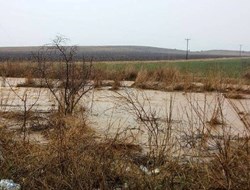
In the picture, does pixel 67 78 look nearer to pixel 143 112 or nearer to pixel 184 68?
pixel 143 112

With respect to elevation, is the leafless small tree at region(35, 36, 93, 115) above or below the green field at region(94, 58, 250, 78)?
above

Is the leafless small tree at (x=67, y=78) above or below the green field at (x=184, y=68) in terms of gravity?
above

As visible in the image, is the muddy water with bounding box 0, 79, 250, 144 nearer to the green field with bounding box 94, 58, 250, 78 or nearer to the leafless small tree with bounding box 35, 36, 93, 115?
the leafless small tree with bounding box 35, 36, 93, 115

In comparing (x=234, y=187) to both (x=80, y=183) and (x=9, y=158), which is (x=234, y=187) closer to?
(x=80, y=183)

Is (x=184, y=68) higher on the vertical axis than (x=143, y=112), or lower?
lower

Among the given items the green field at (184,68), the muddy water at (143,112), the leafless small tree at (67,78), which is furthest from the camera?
the green field at (184,68)

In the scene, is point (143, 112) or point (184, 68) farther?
point (184, 68)

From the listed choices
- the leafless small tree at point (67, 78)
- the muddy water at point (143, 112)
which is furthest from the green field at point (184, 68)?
the leafless small tree at point (67, 78)

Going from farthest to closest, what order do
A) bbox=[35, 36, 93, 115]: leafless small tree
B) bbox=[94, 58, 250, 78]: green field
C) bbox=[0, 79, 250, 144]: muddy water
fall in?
bbox=[94, 58, 250, 78]: green field < bbox=[35, 36, 93, 115]: leafless small tree < bbox=[0, 79, 250, 144]: muddy water

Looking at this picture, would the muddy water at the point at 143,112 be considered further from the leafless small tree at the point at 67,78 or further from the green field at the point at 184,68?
the green field at the point at 184,68

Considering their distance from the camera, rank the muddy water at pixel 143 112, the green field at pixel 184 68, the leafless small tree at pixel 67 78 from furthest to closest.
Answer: the green field at pixel 184 68 → the leafless small tree at pixel 67 78 → the muddy water at pixel 143 112

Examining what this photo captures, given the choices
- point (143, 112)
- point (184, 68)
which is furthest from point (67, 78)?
point (184, 68)

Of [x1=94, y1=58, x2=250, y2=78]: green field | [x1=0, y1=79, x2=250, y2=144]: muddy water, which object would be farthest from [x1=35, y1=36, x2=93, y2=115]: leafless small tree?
[x1=94, y1=58, x2=250, y2=78]: green field

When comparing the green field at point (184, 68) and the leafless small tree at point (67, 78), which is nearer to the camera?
the leafless small tree at point (67, 78)
